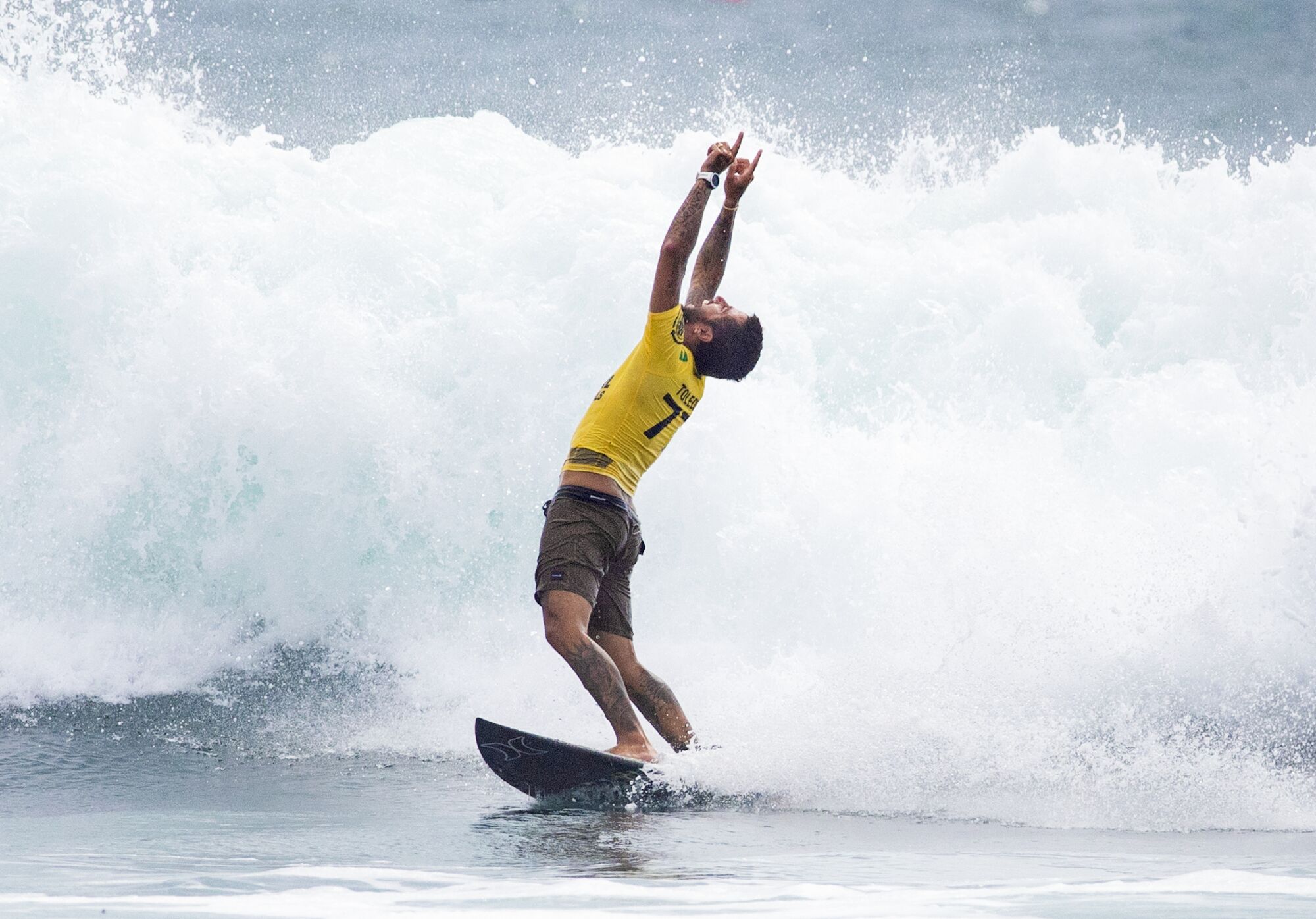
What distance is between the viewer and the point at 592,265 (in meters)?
11.1

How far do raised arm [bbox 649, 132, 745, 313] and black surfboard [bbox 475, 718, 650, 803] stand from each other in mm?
1592

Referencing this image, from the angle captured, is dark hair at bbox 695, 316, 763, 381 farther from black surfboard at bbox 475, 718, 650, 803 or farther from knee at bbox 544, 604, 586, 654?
black surfboard at bbox 475, 718, 650, 803

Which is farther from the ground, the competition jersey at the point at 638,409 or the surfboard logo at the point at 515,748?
the competition jersey at the point at 638,409

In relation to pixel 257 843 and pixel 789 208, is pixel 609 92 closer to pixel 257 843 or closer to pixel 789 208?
pixel 789 208

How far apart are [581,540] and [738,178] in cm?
143

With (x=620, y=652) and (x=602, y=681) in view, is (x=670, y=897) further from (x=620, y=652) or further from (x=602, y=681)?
(x=620, y=652)

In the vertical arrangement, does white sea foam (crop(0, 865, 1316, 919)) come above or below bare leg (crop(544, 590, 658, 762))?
below

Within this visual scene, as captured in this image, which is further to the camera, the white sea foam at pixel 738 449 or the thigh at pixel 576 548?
the white sea foam at pixel 738 449

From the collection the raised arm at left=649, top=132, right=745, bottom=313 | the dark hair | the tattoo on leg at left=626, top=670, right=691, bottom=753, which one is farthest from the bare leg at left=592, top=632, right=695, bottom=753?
the raised arm at left=649, top=132, right=745, bottom=313

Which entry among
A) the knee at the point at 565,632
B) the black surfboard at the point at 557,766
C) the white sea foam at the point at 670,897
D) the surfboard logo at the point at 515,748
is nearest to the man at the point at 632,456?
the knee at the point at 565,632

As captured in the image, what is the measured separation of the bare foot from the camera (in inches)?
185

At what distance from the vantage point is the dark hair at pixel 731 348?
482 centimetres

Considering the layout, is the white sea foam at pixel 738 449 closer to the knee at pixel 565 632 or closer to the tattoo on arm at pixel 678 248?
the knee at pixel 565 632

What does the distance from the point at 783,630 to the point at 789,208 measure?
6.31 metres
